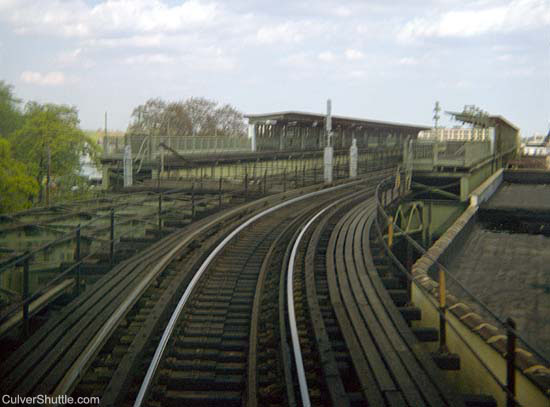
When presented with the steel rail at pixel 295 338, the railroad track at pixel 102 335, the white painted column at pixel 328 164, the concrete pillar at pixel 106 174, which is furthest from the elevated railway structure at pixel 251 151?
the railroad track at pixel 102 335

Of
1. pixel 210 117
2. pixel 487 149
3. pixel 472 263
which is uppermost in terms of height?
pixel 210 117

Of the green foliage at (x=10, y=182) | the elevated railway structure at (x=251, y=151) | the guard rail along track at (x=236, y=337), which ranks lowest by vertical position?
the guard rail along track at (x=236, y=337)

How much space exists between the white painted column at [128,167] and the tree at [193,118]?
41.2 m

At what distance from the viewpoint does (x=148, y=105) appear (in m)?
69.1

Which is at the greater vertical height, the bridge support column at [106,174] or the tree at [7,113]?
the tree at [7,113]

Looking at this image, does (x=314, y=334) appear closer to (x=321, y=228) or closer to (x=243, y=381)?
(x=243, y=381)

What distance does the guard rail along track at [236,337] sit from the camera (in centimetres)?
516

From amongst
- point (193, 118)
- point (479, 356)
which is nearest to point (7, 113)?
point (479, 356)

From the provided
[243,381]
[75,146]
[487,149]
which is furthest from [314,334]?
[75,146]

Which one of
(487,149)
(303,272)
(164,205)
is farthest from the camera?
(487,149)

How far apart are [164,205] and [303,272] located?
24.5 feet

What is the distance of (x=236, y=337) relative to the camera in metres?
6.89

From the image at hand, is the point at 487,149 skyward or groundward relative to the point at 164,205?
skyward

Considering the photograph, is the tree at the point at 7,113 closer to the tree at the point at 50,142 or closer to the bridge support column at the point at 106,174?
the tree at the point at 50,142
